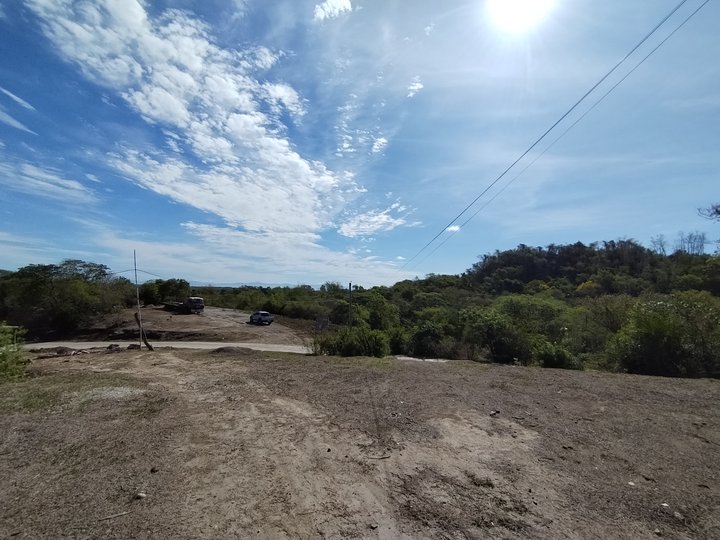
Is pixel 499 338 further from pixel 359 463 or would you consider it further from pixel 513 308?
pixel 359 463

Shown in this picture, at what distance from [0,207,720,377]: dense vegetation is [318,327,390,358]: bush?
0.15 feet

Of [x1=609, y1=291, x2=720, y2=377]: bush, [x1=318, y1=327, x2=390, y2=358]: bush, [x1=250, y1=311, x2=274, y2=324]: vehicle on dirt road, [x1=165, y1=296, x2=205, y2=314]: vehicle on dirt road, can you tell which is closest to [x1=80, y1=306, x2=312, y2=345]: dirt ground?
[x1=250, y1=311, x2=274, y2=324]: vehicle on dirt road

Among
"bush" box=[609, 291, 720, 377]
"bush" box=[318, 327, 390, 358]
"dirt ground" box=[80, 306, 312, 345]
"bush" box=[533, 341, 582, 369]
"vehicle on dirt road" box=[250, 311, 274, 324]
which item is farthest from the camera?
"vehicle on dirt road" box=[250, 311, 274, 324]

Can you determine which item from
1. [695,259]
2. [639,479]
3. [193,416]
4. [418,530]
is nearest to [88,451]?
[193,416]

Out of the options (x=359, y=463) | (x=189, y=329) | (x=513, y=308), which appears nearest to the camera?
(x=359, y=463)

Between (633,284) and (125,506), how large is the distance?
4980 cm

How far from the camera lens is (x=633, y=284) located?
41781 mm

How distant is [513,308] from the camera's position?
2436 centimetres

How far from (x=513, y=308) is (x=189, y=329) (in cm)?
2427

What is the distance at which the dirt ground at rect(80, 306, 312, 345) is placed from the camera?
28859 millimetres

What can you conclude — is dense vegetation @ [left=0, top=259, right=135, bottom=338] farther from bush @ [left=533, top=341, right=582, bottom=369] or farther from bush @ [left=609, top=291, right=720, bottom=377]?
bush @ [left=609, top=291, right=720, bottom=377]

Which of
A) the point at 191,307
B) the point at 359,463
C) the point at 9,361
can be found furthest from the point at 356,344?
the point at 191,307

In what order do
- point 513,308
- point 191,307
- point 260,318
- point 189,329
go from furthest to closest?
1. point 191,307
2. point 260,318
3. point 189,329
4. point 513,308

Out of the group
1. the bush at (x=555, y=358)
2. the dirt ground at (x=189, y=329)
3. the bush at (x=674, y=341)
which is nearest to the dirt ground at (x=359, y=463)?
the bush at (x=674, y=341)
